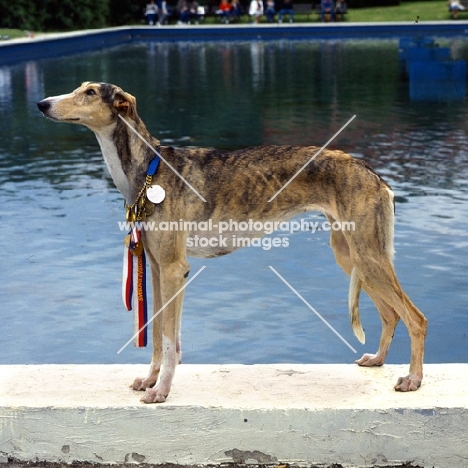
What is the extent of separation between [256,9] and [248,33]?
282 centimetres

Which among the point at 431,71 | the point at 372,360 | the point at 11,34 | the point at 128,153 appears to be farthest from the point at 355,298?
the point at 11,34

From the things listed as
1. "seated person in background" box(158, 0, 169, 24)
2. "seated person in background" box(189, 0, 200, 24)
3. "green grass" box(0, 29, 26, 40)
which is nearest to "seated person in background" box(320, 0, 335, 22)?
"seated person in background" box(189, 0, 200, 24)

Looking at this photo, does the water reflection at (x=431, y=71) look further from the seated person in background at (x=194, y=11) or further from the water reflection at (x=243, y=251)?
the seated person in background at (x=194, y=11)

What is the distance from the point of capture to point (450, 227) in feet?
31.0

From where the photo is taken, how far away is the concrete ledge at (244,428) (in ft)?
13.7

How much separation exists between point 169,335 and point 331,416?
805 millimetres

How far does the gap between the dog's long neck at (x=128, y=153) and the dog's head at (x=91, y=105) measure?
6cm

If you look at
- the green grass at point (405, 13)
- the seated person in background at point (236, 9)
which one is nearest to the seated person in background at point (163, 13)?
the seated person in background at point (236, 9)

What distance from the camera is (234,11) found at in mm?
40250

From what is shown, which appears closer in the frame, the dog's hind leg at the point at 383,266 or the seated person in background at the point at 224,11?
the dog's hind leg at the point at 383,266

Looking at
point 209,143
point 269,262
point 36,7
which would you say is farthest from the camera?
point 36,7

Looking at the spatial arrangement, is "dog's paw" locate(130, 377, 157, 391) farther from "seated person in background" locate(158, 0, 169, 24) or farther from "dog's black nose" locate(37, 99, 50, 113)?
"seated person in background" locate(158, 0, 169, 24)

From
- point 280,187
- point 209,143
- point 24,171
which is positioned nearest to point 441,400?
point 280,187

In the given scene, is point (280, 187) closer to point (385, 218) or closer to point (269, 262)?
point (385, 218)
